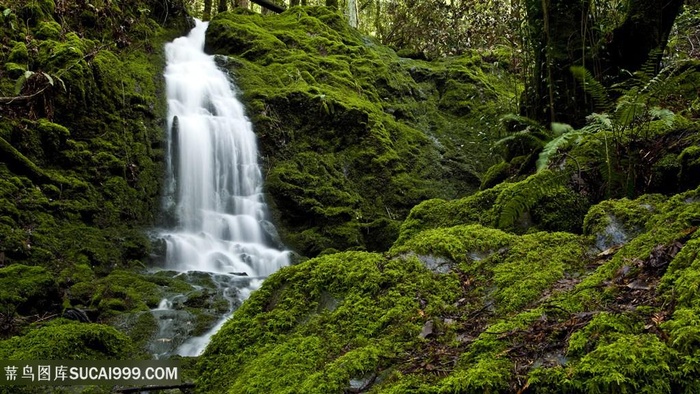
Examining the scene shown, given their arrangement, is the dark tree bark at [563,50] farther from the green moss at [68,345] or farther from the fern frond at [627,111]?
the green moss at [68,345]

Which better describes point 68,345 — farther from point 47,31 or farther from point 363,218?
point 47,31

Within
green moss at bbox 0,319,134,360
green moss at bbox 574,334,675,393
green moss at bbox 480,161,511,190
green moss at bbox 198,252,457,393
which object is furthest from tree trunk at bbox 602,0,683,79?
green moss at bbox 0,319,134,360

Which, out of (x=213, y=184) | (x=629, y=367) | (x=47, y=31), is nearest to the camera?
Answer: (x=629, y=367)

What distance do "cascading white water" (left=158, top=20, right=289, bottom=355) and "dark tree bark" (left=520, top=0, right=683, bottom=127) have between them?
14.4 feet

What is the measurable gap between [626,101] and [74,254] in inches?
247

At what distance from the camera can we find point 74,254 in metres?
6.04

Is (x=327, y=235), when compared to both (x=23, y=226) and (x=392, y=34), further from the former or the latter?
(x=392, y=34)

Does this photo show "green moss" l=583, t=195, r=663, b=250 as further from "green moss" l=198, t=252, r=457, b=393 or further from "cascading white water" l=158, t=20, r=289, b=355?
"cascading white water" l=158, t=20, r=289, b=355

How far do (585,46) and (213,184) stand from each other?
6198 mm

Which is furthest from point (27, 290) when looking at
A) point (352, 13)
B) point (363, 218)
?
point (352, 13)

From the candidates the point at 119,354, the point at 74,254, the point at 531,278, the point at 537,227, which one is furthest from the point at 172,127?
the point at 531,278

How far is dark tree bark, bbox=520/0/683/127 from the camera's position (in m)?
4.94

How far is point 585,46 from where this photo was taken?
5.04m

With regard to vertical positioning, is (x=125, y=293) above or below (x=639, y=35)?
below
